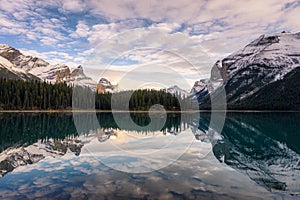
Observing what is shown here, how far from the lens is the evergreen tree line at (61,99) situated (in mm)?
116938

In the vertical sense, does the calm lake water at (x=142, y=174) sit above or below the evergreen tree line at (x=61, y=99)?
below

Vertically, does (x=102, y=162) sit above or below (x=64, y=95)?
below

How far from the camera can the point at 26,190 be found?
13039 millimetres

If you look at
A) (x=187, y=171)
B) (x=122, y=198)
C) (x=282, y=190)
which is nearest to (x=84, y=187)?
(x=122, y=198)

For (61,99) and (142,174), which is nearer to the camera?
(142,174)

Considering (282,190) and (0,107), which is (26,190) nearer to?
(282,190)

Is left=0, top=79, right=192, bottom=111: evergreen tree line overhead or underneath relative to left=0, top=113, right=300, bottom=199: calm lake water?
overhead

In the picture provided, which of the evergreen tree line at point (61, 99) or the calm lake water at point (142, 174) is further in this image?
the evergreen tree line at point (61, 99)

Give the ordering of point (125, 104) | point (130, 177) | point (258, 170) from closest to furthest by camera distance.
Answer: point (130, 177), point (258, 170), point (125, 104)

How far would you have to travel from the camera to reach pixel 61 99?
12888 cm

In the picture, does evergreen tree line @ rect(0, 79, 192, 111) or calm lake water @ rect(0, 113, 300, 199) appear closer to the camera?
calm lake water @ rect(0, 113, 300, 199)

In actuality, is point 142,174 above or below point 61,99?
below

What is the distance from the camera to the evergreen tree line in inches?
4604

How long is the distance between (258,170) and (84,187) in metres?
12.5
